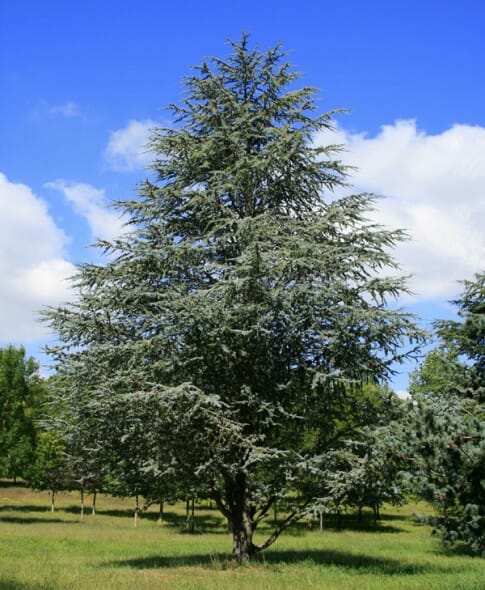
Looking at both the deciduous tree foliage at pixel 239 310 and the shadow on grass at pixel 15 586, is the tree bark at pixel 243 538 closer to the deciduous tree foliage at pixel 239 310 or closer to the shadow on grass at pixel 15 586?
the deciduous tree foliage at pixel 239 310

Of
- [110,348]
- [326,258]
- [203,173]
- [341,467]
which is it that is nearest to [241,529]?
[341,467]

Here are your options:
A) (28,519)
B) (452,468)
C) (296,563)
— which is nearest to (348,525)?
(28,519)

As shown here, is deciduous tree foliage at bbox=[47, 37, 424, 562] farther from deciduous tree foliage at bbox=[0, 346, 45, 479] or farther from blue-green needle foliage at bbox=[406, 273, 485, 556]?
deciduous tree foliage at bbox=[0, 346, 45, 479]

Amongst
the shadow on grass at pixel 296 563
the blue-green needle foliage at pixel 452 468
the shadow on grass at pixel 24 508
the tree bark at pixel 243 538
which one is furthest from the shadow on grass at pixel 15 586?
the shadow on grass at pixel 24 508

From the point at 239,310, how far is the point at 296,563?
6.61m

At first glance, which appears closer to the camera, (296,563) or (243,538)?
(243,538)

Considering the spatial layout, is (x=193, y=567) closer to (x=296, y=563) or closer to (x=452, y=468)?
(x=296, y=563)

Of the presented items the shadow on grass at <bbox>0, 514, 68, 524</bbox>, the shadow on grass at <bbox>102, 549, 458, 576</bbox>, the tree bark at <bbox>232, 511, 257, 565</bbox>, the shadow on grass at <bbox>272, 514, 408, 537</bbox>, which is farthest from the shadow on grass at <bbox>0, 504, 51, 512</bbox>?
the tree bark at <bbox>232, 511, 257, 565</bbox>

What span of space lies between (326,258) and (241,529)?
22.3 ft

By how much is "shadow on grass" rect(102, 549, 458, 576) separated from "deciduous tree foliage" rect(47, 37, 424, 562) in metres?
0.79

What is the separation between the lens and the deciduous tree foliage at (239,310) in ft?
42.3

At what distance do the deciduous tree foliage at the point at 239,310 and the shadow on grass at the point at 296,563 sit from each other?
30.9 inches

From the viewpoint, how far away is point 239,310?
12.8 m

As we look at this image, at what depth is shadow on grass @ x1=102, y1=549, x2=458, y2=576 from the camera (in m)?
13.8
